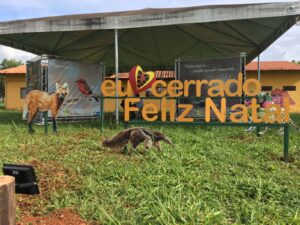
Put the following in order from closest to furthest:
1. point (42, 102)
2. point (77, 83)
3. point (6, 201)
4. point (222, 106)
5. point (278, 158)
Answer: point (6, 201), point (278, 158), point (222, 106), point (42, 102), point (77, 83)

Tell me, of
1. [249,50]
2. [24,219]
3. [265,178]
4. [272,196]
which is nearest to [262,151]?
[265,178]

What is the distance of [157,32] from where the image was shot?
14.8 meters

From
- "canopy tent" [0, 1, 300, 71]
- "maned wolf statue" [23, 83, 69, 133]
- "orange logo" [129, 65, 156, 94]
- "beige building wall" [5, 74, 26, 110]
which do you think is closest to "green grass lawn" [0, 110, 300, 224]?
"orange logo" [129, 65, 156, 94]

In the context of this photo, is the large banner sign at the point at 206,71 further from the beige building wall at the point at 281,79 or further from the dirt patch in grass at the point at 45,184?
the beige building wall at the point at 281,79

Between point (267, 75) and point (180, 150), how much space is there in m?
25.3

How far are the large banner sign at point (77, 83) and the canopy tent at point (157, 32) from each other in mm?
1319

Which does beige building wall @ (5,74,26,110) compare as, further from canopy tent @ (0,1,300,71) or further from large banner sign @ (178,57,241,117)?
large banner sign @ (178,57,241,117)

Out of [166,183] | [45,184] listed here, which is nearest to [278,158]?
[166,183]

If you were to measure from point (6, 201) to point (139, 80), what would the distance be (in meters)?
6.76

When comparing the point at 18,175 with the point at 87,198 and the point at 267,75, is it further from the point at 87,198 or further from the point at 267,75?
the point at 267,75

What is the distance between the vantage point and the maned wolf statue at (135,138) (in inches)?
261

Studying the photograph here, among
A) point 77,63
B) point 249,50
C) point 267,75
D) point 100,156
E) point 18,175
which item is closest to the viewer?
point 18,175

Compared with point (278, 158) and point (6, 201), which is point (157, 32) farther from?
point (6, 201)

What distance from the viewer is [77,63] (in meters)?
14.1
